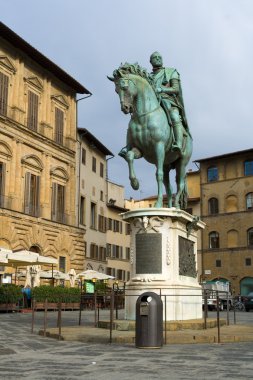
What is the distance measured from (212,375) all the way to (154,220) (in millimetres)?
6028

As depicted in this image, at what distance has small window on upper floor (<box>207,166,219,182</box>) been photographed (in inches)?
2290

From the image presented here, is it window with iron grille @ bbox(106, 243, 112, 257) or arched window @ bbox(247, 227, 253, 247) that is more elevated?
arched window @ bbox(247, 227, 253, 247)

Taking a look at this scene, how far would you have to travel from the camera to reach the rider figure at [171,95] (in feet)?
42.9

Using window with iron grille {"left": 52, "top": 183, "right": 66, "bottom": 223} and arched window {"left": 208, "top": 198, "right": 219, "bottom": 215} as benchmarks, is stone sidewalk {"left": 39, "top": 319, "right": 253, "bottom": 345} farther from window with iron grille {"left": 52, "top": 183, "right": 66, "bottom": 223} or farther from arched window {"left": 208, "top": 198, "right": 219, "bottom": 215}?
arched window {"left": 208, "top": 198, "right": 219, "bottom": 215}

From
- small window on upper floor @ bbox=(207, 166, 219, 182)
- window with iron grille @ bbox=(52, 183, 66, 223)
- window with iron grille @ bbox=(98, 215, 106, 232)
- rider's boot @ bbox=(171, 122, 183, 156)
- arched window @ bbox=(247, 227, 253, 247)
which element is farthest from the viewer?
small window on upper floor @ bbox=(207, 166, 219, 182)

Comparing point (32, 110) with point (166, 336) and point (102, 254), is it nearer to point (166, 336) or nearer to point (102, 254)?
point (102, 254)

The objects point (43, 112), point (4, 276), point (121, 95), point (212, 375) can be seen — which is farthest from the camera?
point (43, 112)

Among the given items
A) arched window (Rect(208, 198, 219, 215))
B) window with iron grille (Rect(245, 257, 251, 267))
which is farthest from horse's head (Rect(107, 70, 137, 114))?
arched window (Rect(208, 198, 219, 215))

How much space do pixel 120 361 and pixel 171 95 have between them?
290 inches

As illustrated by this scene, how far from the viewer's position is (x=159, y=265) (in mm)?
12195

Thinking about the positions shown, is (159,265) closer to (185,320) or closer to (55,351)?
(185,320)

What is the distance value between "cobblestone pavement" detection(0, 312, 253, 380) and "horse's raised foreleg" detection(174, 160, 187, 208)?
4865 millimetres

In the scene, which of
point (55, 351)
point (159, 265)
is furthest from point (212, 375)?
point (159, 265)

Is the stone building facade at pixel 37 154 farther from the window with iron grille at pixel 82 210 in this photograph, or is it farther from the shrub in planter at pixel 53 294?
the shrub in planter at pixel 53 294
